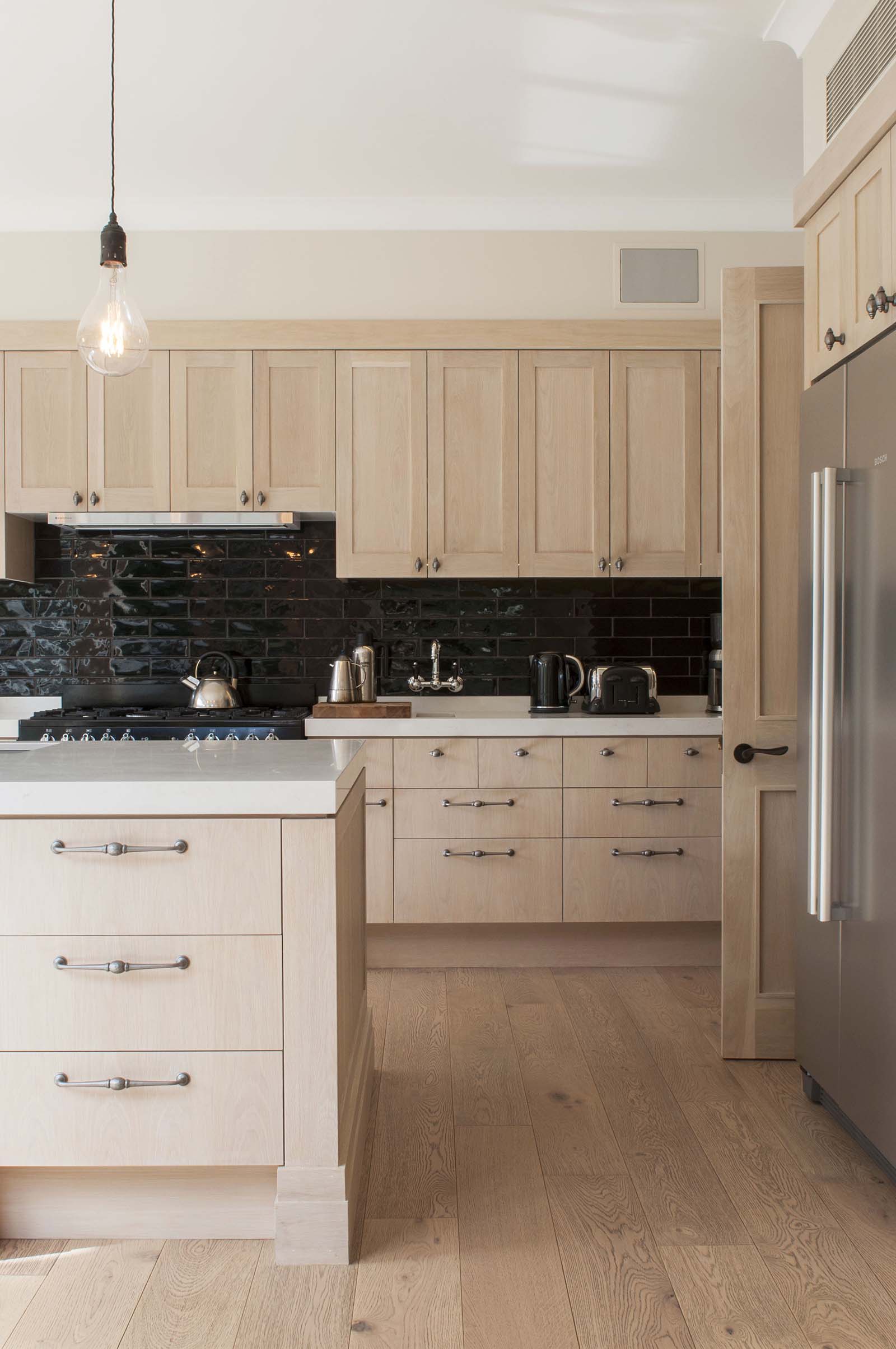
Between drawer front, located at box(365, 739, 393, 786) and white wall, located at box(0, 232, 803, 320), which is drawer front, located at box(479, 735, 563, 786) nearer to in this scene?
drawer front, located at box(365, 739, 393, 786)

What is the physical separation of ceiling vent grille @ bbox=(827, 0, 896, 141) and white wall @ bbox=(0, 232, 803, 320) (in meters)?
1.48

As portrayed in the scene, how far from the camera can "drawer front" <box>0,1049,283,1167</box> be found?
184cm

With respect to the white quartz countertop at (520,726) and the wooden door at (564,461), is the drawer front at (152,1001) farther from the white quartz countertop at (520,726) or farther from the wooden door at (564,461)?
the wooden door at (564,461)

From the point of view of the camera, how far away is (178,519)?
12.8 ft

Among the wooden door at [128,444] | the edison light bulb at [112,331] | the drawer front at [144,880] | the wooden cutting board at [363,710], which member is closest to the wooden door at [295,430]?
the wooden door at [128,444]

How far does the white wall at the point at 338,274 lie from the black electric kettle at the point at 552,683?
1380mm

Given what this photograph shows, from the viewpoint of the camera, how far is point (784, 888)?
278cm

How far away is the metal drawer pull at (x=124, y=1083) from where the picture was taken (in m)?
1.83

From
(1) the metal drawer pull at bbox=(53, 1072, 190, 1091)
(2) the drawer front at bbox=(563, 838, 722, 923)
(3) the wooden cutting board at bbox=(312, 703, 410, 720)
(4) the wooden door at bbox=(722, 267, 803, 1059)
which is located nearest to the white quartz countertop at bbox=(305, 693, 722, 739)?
(3) the wooden cutting board at bbox=(312, 703, 410, 720)

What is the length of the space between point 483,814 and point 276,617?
133 cm

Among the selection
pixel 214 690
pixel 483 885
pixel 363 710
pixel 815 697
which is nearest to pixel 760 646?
pixel 815 697

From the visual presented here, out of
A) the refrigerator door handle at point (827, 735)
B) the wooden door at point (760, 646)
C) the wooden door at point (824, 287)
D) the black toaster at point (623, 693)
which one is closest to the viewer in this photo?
the refrigerator door handle at point (827, 735)

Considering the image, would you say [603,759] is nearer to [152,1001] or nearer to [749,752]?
[749,752]

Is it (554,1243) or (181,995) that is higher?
(181,995)
